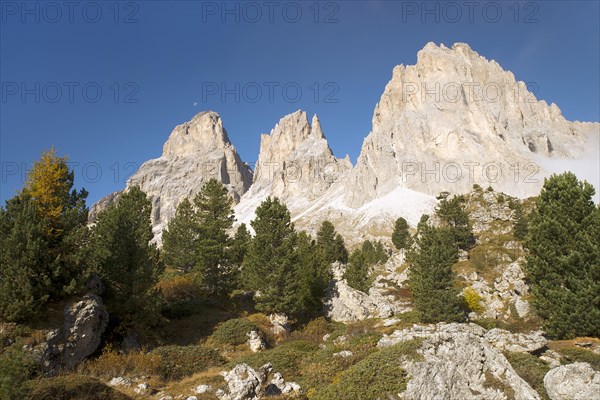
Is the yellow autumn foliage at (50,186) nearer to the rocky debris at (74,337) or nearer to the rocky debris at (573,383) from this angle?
the rocky debris at (74,337)

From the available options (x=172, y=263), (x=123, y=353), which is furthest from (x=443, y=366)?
(x=172, y=263)

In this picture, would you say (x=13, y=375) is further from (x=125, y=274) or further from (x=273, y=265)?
(x=273, y=265)

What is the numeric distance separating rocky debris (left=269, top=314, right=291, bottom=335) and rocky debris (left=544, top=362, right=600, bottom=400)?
865 inches

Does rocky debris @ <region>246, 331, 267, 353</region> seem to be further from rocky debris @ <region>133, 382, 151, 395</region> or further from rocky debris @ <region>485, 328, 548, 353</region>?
rocky debris @ <region>485, 328, 548, 353</region>

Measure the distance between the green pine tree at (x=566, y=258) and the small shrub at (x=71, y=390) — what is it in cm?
2971

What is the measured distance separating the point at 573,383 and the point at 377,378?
638 centimetres

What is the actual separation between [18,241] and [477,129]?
21082 cm

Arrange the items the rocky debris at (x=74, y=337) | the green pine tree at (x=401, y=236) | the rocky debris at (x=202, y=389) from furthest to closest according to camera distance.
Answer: the green pine tree at (x=401, y=236) < the rocky debris at (x=74, y=337) < the rocky debris at (x=202, y=389)

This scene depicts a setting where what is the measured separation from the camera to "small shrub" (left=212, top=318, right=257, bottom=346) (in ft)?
88.3

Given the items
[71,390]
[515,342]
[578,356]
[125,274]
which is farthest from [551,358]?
[125,274]

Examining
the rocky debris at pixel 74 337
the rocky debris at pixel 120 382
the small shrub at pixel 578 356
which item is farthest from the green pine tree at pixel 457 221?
the rocky debris at pixel 120 382

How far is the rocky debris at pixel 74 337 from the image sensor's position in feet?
57.6

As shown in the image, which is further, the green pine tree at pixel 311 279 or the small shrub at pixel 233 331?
the green pine tree at pixel 311 279

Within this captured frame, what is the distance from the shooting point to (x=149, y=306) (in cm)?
2438
